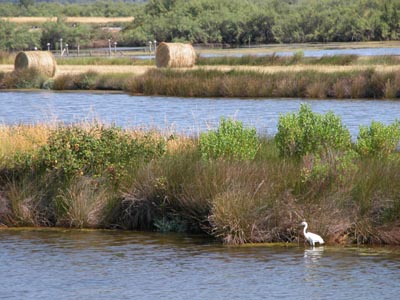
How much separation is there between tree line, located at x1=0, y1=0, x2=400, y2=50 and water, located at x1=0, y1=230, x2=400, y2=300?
3110 inches

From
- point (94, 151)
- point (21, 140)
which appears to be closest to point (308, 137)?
point (94, 151)

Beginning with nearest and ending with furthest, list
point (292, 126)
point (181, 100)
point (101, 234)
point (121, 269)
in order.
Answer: point (121, 269) → point (101, 234) → point (292, 126) → point (181, 100)

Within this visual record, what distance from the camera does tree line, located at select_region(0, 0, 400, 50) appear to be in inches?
3762

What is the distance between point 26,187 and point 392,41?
7784 centimetres

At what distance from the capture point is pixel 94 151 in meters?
18.8

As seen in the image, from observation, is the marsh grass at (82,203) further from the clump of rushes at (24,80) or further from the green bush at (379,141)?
the clump of rushes at (24,80)

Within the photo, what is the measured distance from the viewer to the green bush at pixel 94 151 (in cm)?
1844

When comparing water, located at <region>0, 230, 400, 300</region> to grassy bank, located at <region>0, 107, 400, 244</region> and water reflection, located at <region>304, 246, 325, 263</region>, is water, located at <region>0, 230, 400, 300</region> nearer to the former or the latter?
water reflection, located at <region>304, 246, 325, 263</region>

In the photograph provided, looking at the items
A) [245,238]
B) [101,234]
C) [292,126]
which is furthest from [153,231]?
[292,126]

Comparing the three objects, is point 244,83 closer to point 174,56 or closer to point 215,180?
point 174,56

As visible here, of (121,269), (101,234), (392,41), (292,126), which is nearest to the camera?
(121,269)

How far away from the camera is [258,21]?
103500mm

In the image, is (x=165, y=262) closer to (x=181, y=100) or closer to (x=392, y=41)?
(x=181, y=100)

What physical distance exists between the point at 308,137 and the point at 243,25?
281 feet
